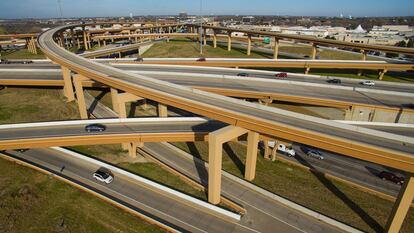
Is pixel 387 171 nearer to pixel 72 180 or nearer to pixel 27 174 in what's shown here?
pixel 72 180

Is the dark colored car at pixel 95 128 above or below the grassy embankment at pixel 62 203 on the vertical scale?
above

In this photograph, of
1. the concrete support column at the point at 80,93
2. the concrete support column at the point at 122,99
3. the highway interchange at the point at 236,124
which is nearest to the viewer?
the highway interchange at the point at 236,124

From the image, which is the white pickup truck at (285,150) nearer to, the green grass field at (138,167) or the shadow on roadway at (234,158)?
the shadow on roadway at (234,158)

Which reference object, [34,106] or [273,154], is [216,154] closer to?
[273,154]

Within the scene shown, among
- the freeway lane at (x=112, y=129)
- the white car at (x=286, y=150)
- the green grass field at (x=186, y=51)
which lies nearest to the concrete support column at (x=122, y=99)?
the freeway lane at (x=112, y=129)

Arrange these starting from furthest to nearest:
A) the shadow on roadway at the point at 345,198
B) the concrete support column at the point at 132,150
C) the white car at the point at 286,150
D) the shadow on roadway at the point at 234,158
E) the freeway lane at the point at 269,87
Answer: the freeway lane at the point at 269,87
the white car at the point at 286,150
the concrete support column at the point at 132,150
the shadow on roadway at the point at 234,158
the shadow on roadway at the point at 345,198

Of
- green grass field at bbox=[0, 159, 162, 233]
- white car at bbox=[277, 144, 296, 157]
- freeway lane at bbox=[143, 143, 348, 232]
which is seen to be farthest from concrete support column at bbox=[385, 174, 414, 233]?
green grass field at bbox=[0, 159, 162, 233]

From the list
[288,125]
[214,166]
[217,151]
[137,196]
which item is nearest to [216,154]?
[217,151]
